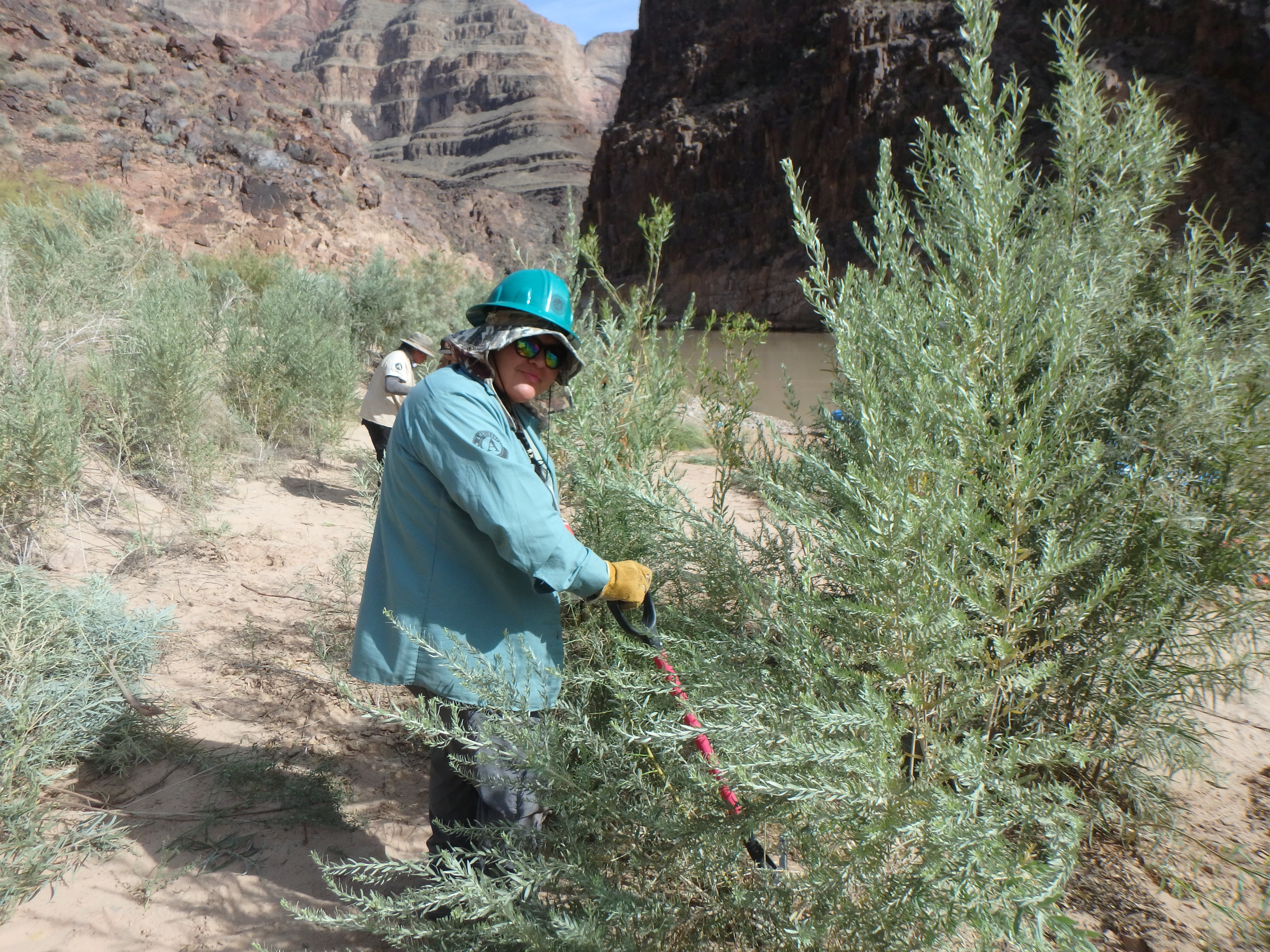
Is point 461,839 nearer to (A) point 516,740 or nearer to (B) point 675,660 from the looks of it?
(A) point 516,740

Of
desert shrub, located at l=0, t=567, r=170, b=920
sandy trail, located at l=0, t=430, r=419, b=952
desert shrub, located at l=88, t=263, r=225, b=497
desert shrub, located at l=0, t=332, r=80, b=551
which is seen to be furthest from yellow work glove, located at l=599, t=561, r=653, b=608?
desert shrub, located at l=88, t=263, r=225, b=497

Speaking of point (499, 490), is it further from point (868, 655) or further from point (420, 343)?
point (420, 343)

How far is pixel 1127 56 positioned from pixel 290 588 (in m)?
34.7

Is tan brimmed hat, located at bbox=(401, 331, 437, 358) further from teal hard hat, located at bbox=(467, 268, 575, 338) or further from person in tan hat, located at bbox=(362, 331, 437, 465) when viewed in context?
teal hard hat, located at bbox=(467, 268, 575, 338)

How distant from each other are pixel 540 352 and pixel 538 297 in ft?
0.43

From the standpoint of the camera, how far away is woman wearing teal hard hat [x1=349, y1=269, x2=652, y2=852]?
1.63 meters

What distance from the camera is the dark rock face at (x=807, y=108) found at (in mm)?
25938

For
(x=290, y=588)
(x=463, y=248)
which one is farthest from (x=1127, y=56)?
(x=290, y=588)

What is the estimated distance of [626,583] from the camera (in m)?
1.78

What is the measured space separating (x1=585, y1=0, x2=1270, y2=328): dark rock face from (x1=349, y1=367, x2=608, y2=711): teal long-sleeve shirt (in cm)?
2807

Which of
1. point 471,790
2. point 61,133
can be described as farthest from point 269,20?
point 471,790

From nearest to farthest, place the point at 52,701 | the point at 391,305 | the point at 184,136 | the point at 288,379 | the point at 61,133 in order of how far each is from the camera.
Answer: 1. the point at 52,701
2. the point at 288,379
3. the point at 391,305
4. the point at 61,133
5. the point at 184,136

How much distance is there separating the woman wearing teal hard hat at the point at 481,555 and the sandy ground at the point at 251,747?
68 cm

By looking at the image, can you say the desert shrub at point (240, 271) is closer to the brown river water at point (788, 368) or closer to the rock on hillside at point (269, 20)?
the brown river water at point (788, 368)
